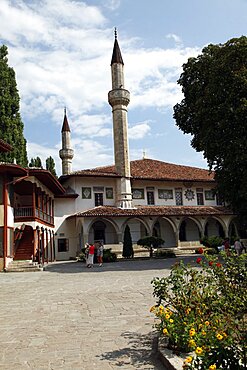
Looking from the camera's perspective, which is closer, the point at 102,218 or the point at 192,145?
the point at 192,145

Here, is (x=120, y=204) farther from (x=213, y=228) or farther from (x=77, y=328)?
(x=77, y=328)

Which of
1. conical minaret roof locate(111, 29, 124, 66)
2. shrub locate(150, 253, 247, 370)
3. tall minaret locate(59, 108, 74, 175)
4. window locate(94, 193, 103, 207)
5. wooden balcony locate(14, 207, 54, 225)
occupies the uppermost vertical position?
conical minaret roof locate(111, 29, 124, 66)

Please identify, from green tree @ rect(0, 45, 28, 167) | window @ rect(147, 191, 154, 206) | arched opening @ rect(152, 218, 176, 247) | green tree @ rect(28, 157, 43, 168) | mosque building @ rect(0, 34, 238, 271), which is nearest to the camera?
mosque building @ rect(0, 34, 238, 271)

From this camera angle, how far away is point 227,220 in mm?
33812

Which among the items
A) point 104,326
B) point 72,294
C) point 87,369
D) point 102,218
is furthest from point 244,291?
point 102,218

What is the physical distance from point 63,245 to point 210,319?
26972 mm

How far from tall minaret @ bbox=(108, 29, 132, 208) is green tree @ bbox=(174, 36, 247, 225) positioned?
34.7ft

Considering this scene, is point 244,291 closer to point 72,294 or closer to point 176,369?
point 176,369

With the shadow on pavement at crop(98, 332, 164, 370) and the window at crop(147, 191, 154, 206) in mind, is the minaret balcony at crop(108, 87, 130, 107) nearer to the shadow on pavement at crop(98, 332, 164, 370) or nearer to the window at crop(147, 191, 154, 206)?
the window at crop(147, 191, 154, 206)

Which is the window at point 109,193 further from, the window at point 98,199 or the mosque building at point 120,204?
the window at point 98,199

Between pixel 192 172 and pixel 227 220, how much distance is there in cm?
578

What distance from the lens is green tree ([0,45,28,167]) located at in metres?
30.2

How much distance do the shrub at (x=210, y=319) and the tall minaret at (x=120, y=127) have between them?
24.8 meters

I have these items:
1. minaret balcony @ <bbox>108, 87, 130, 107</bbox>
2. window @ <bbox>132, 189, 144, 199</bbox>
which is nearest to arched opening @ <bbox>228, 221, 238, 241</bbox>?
window @ <bbox>132, 189, 144, 199</bbox>
